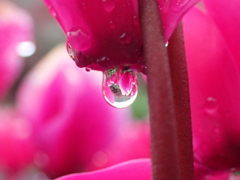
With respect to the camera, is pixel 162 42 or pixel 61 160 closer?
pixel 162 42

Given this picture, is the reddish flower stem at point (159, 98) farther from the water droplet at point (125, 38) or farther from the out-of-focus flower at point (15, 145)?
the out-of-focus flower at point (15, 145)

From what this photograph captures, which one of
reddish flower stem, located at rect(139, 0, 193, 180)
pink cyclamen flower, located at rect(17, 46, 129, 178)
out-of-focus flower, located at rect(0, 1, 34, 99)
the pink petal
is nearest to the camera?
reddish flower stem, located at rect(139, 0, 193, 180)

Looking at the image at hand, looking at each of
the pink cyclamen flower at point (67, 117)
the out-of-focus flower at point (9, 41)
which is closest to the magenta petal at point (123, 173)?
the pink cyclamen flower at point (67, 117)

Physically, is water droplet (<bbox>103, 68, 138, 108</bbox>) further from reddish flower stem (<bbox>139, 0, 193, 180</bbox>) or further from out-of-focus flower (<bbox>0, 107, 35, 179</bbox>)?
out-of-focus flower (<bbox>0, 107, 35, 179</bbox>)

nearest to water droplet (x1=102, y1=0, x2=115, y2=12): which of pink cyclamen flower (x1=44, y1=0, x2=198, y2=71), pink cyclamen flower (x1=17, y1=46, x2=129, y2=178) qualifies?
pink cyclamen flower (x1=44, y1=0, x2=198, y2=71)

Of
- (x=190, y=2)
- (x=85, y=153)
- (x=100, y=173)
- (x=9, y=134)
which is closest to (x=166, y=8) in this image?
(x=190, y=2)

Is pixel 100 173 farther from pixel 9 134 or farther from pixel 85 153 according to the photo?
pixel 9 134
